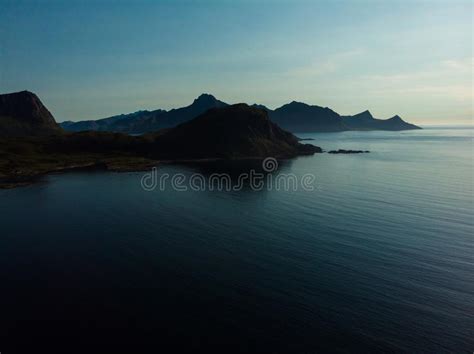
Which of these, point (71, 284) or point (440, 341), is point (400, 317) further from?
point (71, 284)

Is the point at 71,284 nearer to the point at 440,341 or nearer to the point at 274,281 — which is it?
the point at 274,281

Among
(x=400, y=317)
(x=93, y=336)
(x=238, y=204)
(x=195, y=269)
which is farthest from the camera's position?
(x=238, y=204)

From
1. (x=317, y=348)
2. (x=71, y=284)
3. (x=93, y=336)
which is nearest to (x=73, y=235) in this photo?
(x=71, y=284)

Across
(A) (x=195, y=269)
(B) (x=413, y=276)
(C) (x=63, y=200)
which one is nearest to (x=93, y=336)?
(A) (x=195, y=269)

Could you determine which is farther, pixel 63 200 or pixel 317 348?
pixel 63 200

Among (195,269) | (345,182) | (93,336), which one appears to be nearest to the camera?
(93,336)

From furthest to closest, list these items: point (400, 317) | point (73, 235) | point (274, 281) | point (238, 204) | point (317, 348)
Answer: point (238, 204)
point (73, 235)
point (274, 281)
point (400, 317)
point (317, 348)
